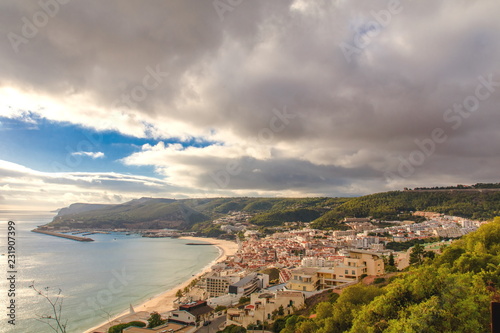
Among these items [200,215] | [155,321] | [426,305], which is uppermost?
[426,305]

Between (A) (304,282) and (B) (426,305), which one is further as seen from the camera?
(A) (304,282)

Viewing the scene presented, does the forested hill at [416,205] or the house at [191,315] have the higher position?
the forested hill at [416,205]

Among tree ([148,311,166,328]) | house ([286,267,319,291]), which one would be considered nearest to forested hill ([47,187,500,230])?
house ([286,267,319,291])

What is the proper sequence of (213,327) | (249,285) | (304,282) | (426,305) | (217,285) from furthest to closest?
(217,285), (249,285), (304,282), (213,327), (426,305)

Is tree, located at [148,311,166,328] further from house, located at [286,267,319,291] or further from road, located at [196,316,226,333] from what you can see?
house, located at [286,267,319,291]

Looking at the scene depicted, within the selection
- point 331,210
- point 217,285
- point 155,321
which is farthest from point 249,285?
point 331,210

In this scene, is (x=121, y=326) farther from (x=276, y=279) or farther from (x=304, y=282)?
(x=276, y=279)

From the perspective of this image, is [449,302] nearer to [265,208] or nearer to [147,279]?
[147,279]

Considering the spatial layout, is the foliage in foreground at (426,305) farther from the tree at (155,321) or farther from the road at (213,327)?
the tree at (155,321)

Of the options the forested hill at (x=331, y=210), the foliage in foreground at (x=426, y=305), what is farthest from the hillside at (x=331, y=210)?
the foliage in foreground at (x=426, y=305)
